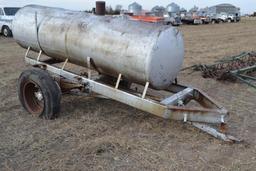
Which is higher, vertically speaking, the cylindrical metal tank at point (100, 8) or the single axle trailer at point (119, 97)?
the cylindrical metal tank at point (100, 8)

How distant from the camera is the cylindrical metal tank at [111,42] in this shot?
4.50 meters

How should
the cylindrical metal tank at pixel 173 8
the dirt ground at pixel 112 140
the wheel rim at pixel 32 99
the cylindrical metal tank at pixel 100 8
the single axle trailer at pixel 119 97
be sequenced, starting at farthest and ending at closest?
the cylindrical metal tank at pixel 173 8
the cylindrical metal tank at pixel 100 8
the wheel rim at pixel 32 99
the single axle trailer at pixel 119 97
the dirt ground at pixel 112 140

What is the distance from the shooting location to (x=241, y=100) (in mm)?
6332

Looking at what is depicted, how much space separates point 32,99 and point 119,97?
1508 mm

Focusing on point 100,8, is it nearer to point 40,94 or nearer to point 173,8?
point 40,94

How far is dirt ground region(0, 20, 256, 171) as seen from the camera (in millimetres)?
4070

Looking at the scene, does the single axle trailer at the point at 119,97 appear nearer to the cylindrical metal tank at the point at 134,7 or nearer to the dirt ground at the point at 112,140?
the dirt ground at the point at 112,140

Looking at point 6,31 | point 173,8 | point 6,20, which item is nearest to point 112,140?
point 6,20

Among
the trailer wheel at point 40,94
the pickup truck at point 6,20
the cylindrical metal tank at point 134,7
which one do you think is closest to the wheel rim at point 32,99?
the trailer wheel at point 40,94

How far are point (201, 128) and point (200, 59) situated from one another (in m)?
6.00

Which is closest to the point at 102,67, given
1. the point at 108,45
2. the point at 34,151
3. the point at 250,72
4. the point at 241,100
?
the point at 108,45

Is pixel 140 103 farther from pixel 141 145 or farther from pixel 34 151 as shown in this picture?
pixel 34 151

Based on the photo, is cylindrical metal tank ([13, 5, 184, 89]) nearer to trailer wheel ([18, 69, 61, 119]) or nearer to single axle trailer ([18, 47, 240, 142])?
single axle trailer ([18, 47, 240, 142])

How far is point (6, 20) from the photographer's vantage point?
1694 centimetres
